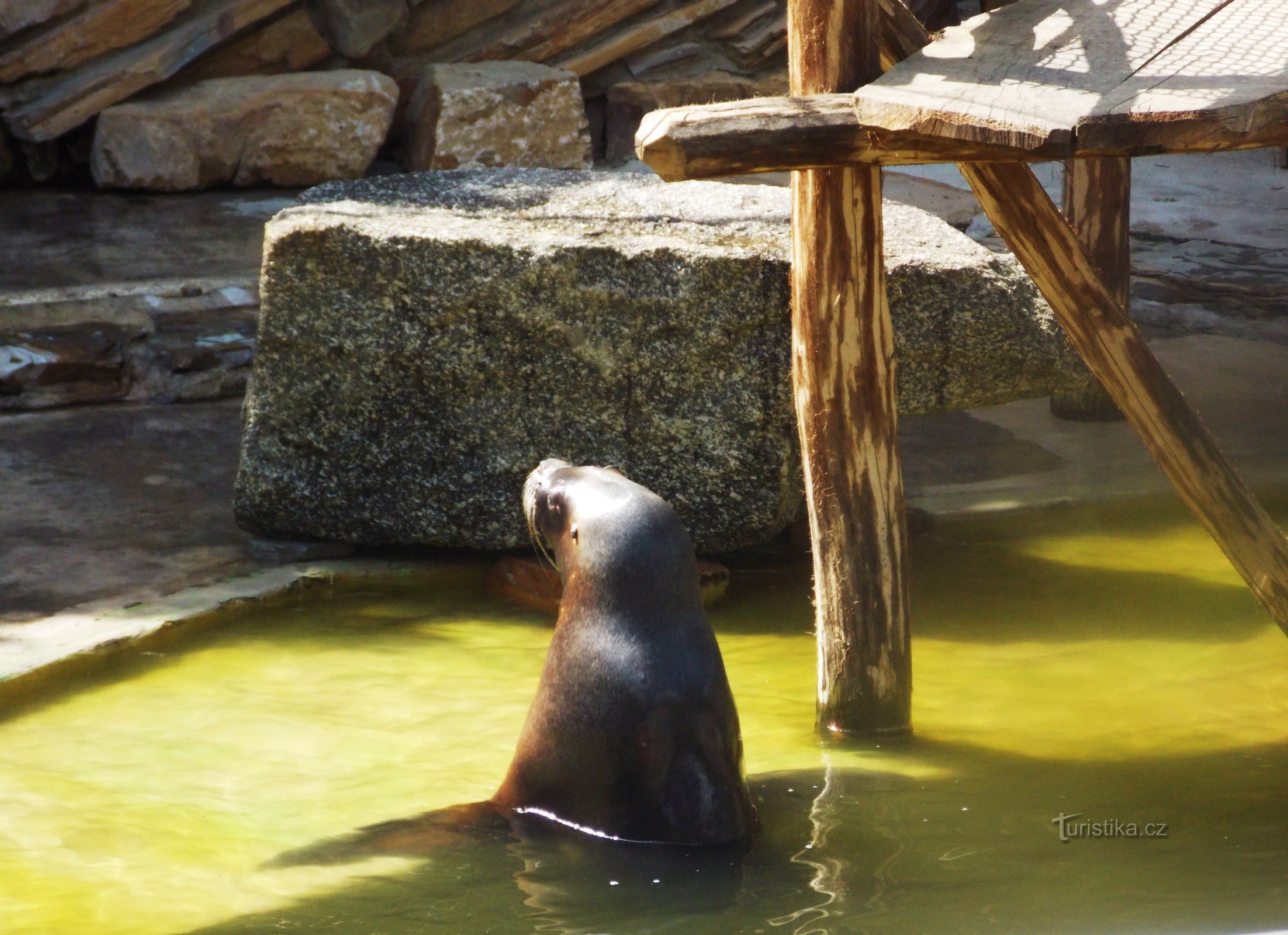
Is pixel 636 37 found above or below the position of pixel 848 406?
above

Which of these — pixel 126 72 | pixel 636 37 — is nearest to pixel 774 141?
pixel 126 72

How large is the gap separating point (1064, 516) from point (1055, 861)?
102 inches

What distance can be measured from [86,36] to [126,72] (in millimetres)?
252

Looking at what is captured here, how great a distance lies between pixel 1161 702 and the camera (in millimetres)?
3834

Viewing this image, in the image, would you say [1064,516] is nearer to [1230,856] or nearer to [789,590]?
[789,590]

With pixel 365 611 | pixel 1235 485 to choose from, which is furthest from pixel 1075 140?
pixel 365 611

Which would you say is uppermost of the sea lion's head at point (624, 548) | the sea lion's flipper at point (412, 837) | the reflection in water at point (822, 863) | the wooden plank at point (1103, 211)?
the wooden plank at point (1103, 211)

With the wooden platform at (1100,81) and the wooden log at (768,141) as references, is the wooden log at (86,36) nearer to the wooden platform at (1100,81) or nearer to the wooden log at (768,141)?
the wooden log at (768,141)

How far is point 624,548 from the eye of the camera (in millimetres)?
2934

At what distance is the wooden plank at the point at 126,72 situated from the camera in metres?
7.25

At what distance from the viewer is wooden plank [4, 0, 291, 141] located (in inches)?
286

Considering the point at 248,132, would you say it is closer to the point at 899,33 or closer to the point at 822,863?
the point at 899,33

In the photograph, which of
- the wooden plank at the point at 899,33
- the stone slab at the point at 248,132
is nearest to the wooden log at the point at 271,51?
the stone slab at the point at 248,132

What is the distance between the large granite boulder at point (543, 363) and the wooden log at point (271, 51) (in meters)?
3.55
